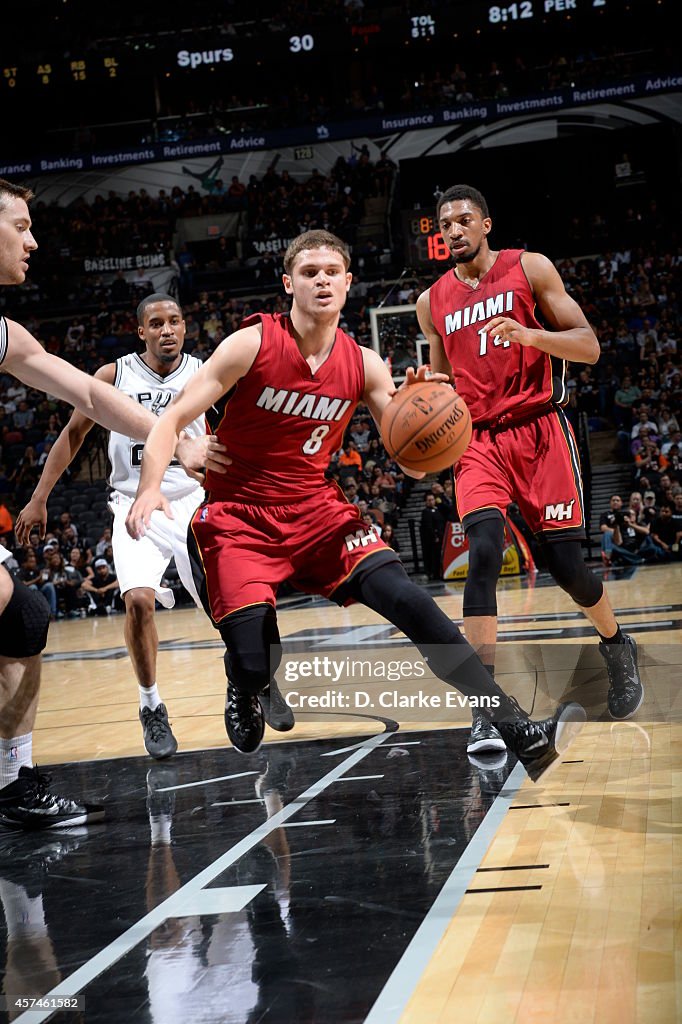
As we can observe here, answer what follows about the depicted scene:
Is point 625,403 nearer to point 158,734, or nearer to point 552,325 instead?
point 552,325

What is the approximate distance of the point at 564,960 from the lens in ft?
7.41

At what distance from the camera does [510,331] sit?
430cm

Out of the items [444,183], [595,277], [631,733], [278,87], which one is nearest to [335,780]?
[631,733]

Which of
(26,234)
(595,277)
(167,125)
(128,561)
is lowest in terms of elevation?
(128,561)

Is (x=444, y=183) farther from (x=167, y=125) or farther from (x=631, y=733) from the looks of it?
(x=631, y=733)

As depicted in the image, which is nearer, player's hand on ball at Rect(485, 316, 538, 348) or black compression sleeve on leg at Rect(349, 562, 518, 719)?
black compression sleeve on leg at Rect(349, 562, 518, 719)

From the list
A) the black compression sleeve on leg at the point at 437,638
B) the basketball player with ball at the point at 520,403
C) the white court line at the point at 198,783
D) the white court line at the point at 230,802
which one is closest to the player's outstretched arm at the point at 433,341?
the basketball player with ball at the point at 520,403

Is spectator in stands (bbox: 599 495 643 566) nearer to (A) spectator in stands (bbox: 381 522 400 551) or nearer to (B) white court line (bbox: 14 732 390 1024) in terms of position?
(A) spectator in stands (bbox: 381 522 400 551)

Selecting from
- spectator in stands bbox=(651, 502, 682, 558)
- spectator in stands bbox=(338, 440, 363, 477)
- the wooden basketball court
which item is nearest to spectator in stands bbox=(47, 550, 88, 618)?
spectator in stands bbox=(338, 440, 363, 477)

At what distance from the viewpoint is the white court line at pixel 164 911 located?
7.77ft

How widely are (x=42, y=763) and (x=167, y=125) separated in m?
26.7

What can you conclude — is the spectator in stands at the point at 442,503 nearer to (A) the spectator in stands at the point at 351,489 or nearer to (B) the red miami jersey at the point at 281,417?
(A) the spectator in stands at the point at 351,489

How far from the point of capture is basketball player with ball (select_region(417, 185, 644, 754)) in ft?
15.1

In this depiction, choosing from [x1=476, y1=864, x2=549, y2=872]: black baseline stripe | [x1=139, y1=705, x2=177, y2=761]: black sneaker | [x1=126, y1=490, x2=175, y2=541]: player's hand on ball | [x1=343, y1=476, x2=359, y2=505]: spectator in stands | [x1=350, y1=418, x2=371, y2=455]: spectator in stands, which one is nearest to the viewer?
[x1=476, y1=864, x2=549, y2=872]: black baseline stripe
